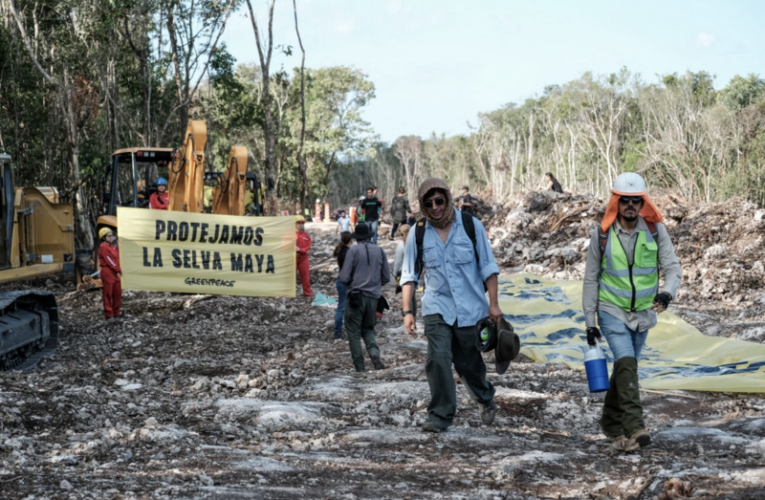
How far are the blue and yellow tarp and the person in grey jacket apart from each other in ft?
6.69

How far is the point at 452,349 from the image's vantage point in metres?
6.37

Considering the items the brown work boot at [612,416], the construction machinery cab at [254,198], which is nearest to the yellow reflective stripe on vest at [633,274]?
the brown work boot at [612,416]

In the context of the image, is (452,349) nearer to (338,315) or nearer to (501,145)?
(338,315)

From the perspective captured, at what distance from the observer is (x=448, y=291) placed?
247 inches

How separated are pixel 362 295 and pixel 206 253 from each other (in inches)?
211

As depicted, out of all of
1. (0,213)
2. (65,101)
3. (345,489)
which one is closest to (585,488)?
(345,489)

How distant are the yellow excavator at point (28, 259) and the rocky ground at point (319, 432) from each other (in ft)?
1.28

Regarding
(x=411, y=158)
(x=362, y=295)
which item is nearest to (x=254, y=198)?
(x=362, y=295)

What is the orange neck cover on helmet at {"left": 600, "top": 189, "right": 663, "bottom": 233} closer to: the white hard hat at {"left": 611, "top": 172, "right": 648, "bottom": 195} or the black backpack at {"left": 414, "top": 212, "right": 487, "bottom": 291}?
the white hard hat at {"left": 611, "top": 172, "right": 648, "bottom": 195}

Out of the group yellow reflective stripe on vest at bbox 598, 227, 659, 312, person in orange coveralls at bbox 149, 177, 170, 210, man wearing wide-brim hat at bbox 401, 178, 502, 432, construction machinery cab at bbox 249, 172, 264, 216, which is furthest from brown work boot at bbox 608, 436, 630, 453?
construction machinery cab at bbox 249, 172, 264, 216

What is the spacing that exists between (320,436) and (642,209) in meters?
2.64

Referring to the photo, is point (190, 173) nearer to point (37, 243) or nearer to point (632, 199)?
point (37, 243)

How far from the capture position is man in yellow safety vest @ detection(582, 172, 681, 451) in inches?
232

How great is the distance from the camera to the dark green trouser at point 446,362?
6.20m
